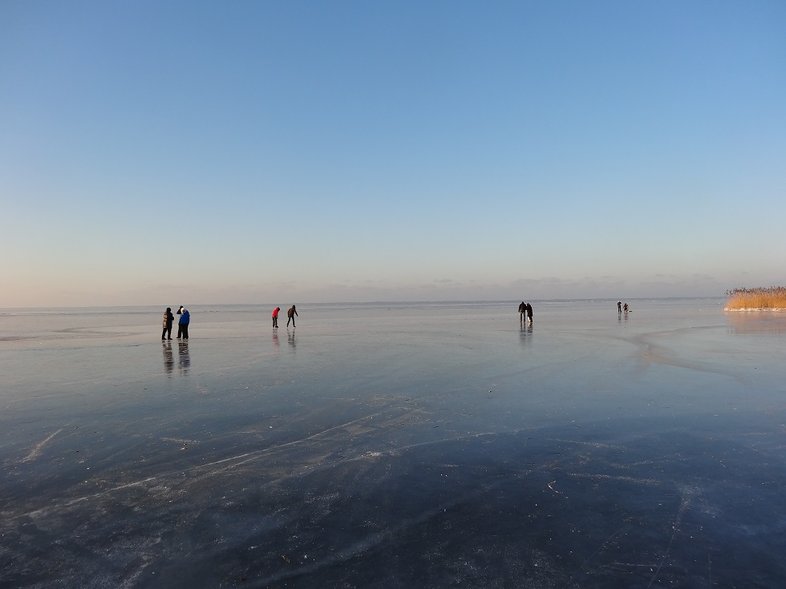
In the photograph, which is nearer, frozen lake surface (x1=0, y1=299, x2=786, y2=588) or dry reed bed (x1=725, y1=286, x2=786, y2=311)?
frozen lake surface (x1=0, y1=299, x2=786, y2=588)

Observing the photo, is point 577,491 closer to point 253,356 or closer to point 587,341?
point 253,356

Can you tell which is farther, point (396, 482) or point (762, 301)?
point (762, 301)

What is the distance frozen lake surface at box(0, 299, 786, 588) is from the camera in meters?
4.00

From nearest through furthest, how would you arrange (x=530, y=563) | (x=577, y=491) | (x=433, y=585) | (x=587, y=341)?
(x=433, y=585) < (x=530, y=563) < (x=577, y=491) < (x=587, y=341)

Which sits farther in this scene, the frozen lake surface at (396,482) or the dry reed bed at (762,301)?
the dry reed bed at (762,301)

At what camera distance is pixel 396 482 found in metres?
5.76

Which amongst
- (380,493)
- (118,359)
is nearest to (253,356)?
(118,359)

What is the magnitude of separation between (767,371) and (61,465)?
15.6m

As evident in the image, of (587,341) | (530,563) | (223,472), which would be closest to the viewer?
(530,563)

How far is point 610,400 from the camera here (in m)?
9.80

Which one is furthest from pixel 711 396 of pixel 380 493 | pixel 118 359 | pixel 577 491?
pixel 118 359

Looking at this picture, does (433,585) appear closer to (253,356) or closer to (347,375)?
(347,375)

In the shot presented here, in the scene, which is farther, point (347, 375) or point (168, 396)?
point (347, 375)

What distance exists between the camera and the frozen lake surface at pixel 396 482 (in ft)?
13.1
